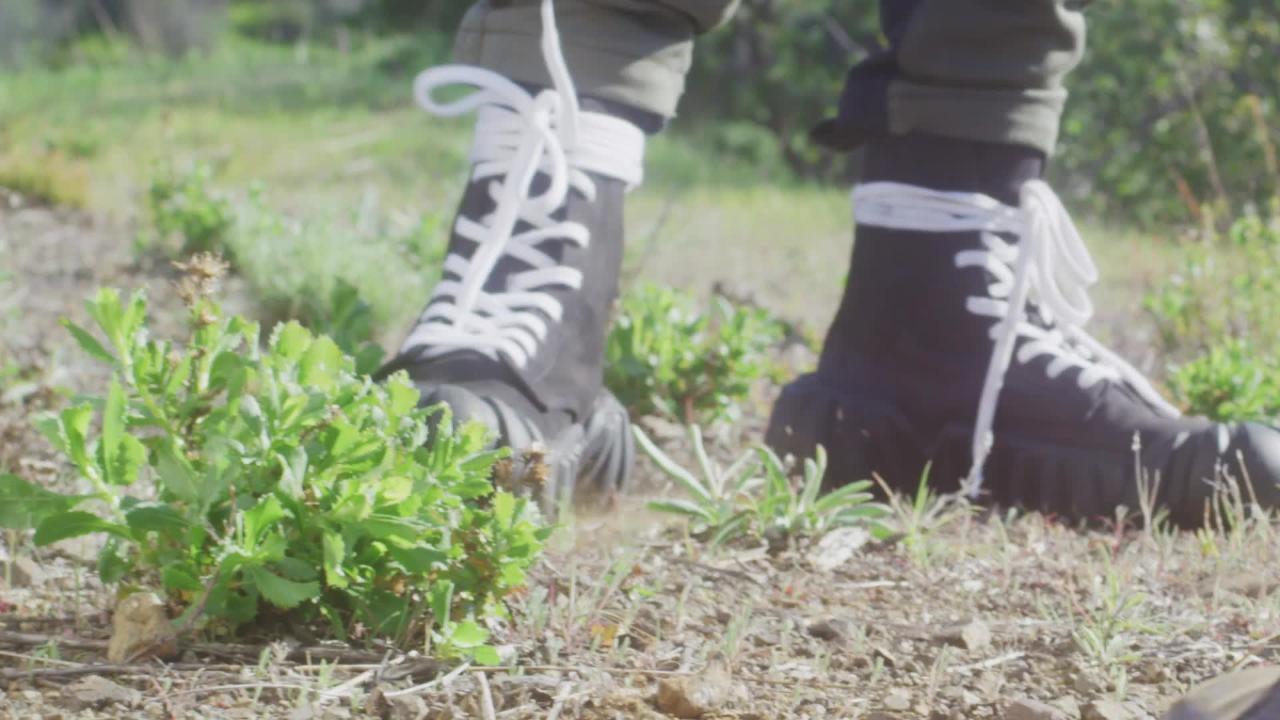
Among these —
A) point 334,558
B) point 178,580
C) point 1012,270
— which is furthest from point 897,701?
point 1012,270

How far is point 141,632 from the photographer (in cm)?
142

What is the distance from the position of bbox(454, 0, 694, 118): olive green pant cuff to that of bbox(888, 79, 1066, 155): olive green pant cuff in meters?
0.35

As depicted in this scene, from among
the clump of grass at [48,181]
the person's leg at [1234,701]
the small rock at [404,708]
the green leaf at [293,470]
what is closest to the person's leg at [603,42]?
the green leaf at [293,470]

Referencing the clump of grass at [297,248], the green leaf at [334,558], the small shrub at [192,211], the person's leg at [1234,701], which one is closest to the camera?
the person's leg at [1234,701]

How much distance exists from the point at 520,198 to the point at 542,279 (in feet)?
0.37

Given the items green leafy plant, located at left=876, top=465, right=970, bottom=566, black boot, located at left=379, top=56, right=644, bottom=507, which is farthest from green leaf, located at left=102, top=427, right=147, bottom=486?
green leafy plant, located at left=876, top=465, right=970, bottom=566

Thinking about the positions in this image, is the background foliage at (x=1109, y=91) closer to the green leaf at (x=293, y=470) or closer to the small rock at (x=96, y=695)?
the green leaf at (x=293, y=470)

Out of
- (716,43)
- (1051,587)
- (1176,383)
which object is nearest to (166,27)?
(716,43)

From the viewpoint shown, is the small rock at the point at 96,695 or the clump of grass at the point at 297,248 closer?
the small rock at the point at 96,695

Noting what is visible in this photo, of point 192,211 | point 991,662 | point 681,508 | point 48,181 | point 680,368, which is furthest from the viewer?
point 48,181

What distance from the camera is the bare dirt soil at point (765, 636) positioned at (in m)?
1.38

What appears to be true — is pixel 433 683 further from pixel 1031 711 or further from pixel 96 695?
pixel 1031 711

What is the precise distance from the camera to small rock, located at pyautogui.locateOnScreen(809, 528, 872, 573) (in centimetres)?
192

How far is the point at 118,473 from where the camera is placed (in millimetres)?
1373
